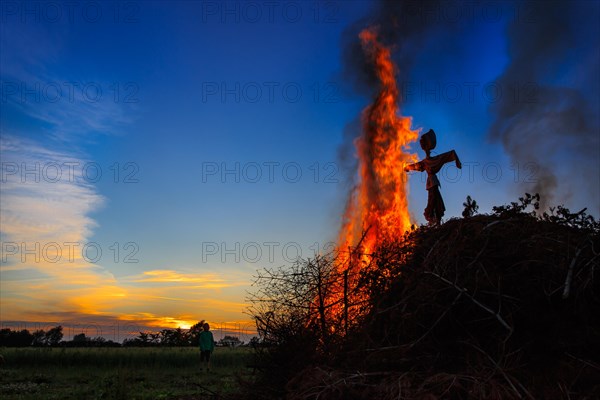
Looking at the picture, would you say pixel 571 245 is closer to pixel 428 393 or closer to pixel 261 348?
pixel 428 393

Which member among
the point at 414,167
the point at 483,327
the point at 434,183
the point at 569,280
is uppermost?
the point at 414,167

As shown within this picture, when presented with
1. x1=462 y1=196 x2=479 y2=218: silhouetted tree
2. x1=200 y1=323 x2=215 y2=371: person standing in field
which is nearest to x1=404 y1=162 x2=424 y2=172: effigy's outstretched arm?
x1=462 y1=196 x2=479 y2=218: silhouetted tree

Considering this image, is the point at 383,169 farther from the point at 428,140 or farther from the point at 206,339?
the point at 206,339

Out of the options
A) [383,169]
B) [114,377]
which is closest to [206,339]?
[114,377]

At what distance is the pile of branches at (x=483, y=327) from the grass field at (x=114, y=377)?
226 cm

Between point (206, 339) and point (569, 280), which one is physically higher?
point (569, 280)

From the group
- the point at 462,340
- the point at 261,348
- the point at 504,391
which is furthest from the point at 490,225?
the point at 261,348

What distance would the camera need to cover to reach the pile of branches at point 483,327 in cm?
485

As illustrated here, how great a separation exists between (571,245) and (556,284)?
23.2 inches

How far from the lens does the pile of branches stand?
485cm

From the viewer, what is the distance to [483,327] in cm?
590

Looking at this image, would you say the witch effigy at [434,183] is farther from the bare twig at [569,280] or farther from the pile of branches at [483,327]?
the bare twig at [569,280]

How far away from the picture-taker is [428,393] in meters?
4.56

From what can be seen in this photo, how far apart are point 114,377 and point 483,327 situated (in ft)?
52.4
